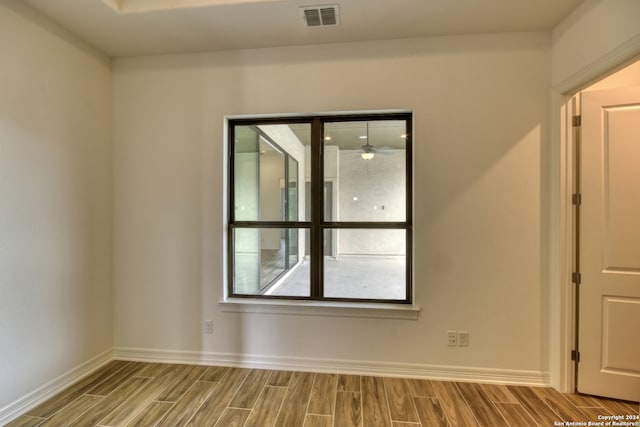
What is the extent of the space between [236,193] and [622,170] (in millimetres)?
2982

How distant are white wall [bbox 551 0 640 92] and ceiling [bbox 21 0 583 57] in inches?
4.7

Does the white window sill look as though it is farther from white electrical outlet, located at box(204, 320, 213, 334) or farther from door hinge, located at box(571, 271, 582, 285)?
door hinge, located at box(571, 271, 582, 285)

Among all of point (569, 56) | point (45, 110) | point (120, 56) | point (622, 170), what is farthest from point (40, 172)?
point (622, 170)

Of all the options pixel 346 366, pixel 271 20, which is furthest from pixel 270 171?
pixel 346 366

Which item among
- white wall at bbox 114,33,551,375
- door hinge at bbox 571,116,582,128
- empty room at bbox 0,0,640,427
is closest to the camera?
empty room at bbox 0,0,640,427

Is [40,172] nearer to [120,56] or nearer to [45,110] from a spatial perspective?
[45,110]

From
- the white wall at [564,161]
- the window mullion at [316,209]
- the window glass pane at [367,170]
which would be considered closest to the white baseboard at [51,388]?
the window mullion at [316,209]

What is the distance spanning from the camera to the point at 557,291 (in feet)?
7.12

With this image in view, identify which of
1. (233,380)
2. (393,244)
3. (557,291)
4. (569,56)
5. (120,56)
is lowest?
(233,380)

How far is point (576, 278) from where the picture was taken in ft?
6.94

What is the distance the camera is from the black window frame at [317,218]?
2477 millimetres

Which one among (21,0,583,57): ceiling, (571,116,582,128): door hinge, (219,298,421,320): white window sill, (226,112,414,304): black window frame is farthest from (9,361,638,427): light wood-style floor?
(21,0,583,57): ceiling

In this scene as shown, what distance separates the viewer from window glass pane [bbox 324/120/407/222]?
99.0 inches

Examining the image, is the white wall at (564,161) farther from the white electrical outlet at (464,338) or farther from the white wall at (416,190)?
the white electrical outlet at (464,338)
